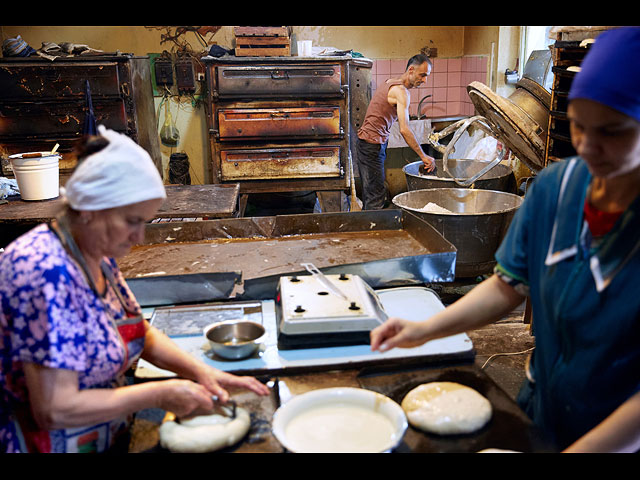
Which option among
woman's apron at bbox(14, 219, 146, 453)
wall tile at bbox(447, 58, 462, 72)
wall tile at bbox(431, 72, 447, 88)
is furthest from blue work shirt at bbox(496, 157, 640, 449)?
wall tile at bbox(447, 58, 462, 72)

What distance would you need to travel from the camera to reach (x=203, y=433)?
4.68 ft

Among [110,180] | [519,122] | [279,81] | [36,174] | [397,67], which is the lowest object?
[36,174]

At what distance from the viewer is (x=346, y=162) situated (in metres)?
6.57

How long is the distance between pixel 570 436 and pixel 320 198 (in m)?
5.52

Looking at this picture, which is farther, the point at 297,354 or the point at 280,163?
the point at 280,163

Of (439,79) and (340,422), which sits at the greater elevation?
(439,79)

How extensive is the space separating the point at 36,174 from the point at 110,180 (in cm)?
284

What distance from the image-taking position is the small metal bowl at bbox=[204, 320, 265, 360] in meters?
1.83

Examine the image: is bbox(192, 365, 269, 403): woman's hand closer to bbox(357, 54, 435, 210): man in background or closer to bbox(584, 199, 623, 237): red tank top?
bbox(584, 199, 623, 237): red tank top

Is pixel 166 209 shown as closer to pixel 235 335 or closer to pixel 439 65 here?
pixel 235 335

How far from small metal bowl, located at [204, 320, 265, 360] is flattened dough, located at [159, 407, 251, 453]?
342mm

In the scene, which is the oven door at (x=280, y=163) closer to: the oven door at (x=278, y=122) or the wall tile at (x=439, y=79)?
the oven door at (x=278, y=122)

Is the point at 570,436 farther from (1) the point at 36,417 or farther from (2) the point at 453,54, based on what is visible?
(2) the point at 453,54

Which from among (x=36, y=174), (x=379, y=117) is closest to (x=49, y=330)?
(x=36, y=174)
